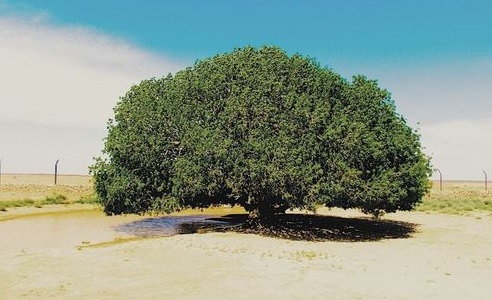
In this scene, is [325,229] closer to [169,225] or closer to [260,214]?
[260,214]

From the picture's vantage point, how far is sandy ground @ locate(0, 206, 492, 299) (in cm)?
1582

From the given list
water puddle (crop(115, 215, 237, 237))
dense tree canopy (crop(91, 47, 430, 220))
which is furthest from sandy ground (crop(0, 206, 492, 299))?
water puddle (crop(115, 215, 237, 237))

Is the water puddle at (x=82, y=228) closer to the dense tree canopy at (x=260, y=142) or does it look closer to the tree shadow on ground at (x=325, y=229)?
the tree shadow on ground at (x=325, y=229)

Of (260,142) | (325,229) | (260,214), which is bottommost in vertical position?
(325,229)

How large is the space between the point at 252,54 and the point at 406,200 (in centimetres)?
1321

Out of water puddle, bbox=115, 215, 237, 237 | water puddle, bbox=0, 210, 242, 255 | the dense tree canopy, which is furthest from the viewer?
water puddle, bbox=115, 215, 237, 237

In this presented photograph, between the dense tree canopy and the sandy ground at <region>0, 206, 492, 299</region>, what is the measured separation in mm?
2920

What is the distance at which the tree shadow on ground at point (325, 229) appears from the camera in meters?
31.0

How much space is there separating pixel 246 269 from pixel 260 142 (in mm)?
10216

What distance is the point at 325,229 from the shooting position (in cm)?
3497

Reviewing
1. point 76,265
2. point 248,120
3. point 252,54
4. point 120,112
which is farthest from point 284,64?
point 76,265

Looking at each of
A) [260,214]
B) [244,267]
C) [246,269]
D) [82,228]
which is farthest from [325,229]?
[82,228]

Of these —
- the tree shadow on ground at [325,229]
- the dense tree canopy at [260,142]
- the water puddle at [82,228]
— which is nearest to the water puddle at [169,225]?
the water puddle at [82,228]

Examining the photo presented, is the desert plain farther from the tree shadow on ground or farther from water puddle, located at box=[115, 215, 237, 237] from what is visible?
water puddle, located at box=[115, 215, 237, 237]
